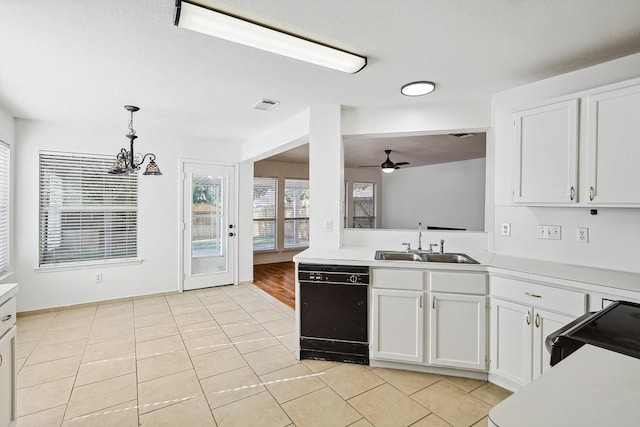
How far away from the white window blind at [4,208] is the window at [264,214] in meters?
4.31

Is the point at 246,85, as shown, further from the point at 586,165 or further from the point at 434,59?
the point at 586,165

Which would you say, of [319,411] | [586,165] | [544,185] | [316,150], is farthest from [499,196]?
[319,411]

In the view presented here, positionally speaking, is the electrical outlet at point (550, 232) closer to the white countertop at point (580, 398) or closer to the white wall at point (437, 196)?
the white countertop at point (580, 398)

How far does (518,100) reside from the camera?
105 inches

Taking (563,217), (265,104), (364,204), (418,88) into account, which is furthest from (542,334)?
(364,204)

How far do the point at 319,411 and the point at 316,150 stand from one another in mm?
2292

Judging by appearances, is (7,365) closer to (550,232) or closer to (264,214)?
(550,232)

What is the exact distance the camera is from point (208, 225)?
16.4ft

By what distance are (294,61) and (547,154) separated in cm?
200

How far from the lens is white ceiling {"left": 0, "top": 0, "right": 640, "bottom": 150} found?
1.67 m

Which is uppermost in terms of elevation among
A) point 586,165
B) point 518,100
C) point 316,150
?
point 518,100

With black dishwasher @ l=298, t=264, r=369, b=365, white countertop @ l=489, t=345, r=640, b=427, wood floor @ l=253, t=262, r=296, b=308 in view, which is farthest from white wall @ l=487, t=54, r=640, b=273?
wood floor @ l=253, t=262, r=296, b=308

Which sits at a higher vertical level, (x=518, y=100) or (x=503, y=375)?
(x=518, y=100)

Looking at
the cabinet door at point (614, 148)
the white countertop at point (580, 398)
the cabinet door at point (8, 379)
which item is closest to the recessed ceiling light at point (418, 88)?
the cabinet door at point (614, 148)
